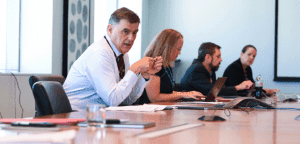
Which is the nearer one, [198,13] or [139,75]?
[139,75]

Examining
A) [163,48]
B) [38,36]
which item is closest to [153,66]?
[163,48]

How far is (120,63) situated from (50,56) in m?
1.85

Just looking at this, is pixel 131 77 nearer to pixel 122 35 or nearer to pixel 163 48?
pixel 122 35

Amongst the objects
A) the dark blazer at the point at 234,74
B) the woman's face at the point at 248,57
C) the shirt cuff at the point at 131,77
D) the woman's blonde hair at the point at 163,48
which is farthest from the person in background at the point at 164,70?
the woman's face at the point at 248,57

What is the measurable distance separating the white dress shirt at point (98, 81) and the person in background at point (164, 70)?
1.77 feet

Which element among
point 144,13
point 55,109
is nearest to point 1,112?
point 55,109

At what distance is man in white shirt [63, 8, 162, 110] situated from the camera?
2.37 metres

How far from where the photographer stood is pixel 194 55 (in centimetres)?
671

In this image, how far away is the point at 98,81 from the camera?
2365mm

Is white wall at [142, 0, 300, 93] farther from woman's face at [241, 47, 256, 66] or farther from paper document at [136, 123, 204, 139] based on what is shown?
paper document at [136, 123, 204, 139]

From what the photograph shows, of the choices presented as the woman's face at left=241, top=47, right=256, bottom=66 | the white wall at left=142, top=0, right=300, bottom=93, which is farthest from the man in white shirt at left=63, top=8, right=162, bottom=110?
the white wall at left=142, top=0, right=300, bottom=93

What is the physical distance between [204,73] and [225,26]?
276 cm

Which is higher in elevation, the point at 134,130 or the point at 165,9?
the point at 165,9

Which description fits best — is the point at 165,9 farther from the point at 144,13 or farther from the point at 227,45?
the point at 227,45
